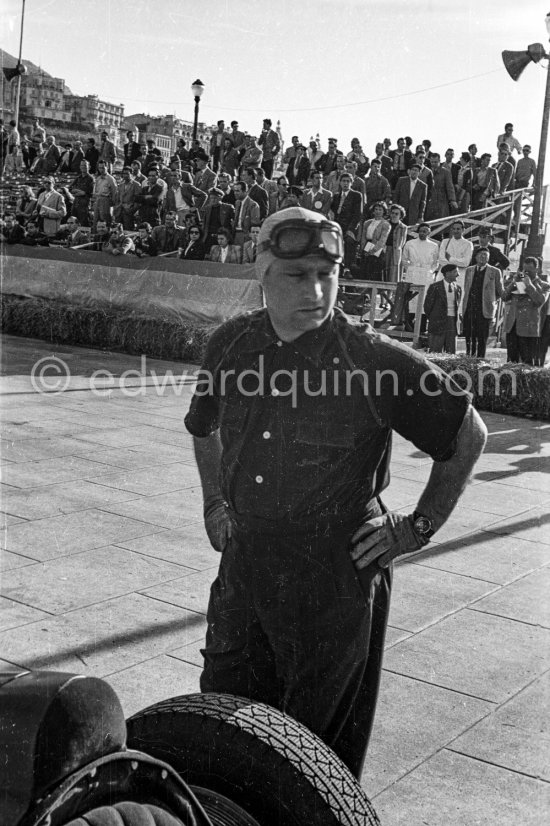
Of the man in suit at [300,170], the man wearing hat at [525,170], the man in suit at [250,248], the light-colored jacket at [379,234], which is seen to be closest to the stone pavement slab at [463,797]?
the light-colored jacket at [379,234]

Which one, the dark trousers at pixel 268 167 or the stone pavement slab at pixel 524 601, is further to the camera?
the dark trousers at pixel 268 167

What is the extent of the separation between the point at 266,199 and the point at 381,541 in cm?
1455

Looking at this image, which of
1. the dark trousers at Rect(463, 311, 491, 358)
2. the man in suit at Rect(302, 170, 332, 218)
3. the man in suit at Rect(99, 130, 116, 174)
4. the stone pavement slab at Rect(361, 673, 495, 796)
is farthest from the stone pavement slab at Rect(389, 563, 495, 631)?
the man in suit at Rect(99, 130, 116, 174)

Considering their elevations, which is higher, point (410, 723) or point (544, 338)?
point (544, 338)

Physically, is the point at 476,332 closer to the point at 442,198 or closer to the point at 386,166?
the point at 442,198

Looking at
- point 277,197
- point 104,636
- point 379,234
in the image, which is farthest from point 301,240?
point 277,197

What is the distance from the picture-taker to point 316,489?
2.42 metres

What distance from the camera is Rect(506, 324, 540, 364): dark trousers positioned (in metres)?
13.9

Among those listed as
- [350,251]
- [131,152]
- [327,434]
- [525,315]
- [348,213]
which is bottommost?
[327,434]

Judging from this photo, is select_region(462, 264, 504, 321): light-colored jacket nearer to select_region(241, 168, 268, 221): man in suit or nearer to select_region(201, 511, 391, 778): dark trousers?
select_region(241, 168, 268, 221): man in suit

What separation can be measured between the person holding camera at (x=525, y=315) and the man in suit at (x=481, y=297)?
0.24 meters

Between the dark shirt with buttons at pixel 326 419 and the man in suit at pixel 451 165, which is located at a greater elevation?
the man in suit at pixel 451 165

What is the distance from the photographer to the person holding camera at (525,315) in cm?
1372

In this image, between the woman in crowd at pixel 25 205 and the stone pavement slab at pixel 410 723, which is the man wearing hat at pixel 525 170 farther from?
the stone pavement slab at pixel 410 723
